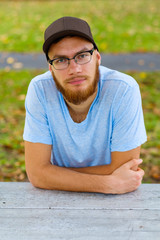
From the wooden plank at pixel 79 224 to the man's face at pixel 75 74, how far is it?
715 mm

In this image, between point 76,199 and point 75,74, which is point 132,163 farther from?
point 75,74

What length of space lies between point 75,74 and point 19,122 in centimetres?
281

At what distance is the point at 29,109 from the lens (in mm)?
Result: 2023

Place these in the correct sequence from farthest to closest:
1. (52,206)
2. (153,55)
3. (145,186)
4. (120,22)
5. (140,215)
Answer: (120,22), (153,55), (145,186), (52,206), (140,215)

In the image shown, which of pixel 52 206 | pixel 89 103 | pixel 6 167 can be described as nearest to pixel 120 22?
pixel 6 167

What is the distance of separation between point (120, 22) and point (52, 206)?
855 cm

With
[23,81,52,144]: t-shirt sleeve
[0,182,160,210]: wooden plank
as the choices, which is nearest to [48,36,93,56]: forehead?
[23,81,52,144]: t-shirt sleeve

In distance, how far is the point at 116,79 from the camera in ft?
6.59

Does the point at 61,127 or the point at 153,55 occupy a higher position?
the point at 153,55

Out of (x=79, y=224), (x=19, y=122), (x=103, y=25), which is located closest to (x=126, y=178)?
(x=79, y=224)

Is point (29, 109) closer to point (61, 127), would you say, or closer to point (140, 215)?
point (61, 127)

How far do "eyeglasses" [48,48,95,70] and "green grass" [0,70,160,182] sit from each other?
1.80 metres

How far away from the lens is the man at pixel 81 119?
6.10ft

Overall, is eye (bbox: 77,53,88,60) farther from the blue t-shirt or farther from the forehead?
the blue t-shirt
